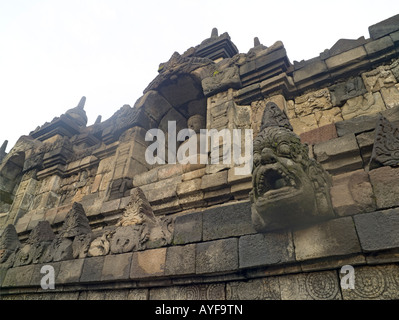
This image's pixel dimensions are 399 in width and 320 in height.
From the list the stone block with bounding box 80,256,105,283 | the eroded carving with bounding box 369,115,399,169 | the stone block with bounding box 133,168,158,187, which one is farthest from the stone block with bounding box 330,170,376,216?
the stone block with bounding box 133,168,158,187

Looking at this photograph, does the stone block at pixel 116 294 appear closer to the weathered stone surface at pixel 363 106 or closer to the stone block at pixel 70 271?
the stone block at pixel 70 271

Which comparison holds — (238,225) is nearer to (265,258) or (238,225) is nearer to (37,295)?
(265,258)

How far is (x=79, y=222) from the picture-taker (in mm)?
5277

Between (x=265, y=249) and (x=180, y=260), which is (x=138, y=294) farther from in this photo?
(x=265, y=249)

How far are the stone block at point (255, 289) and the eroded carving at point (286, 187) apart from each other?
1.89 feet

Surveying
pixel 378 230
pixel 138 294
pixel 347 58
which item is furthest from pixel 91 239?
pixel 347 58

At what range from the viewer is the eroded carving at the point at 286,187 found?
3.00 metres

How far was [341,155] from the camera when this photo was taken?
434 cm

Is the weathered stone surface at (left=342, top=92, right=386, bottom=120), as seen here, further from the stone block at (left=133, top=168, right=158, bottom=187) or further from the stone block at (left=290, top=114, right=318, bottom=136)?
the stone block at (left=133, top=168, right=158, bottom=187)

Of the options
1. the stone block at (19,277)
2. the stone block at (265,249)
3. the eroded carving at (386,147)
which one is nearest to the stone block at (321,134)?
the eroded carving at (386,147)

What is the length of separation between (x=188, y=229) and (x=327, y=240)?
5.91 feet

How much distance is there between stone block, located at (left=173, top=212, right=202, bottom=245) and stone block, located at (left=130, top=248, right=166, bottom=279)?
28 centimetres

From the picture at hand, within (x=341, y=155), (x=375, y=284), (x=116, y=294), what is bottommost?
(x=375, y=284)
